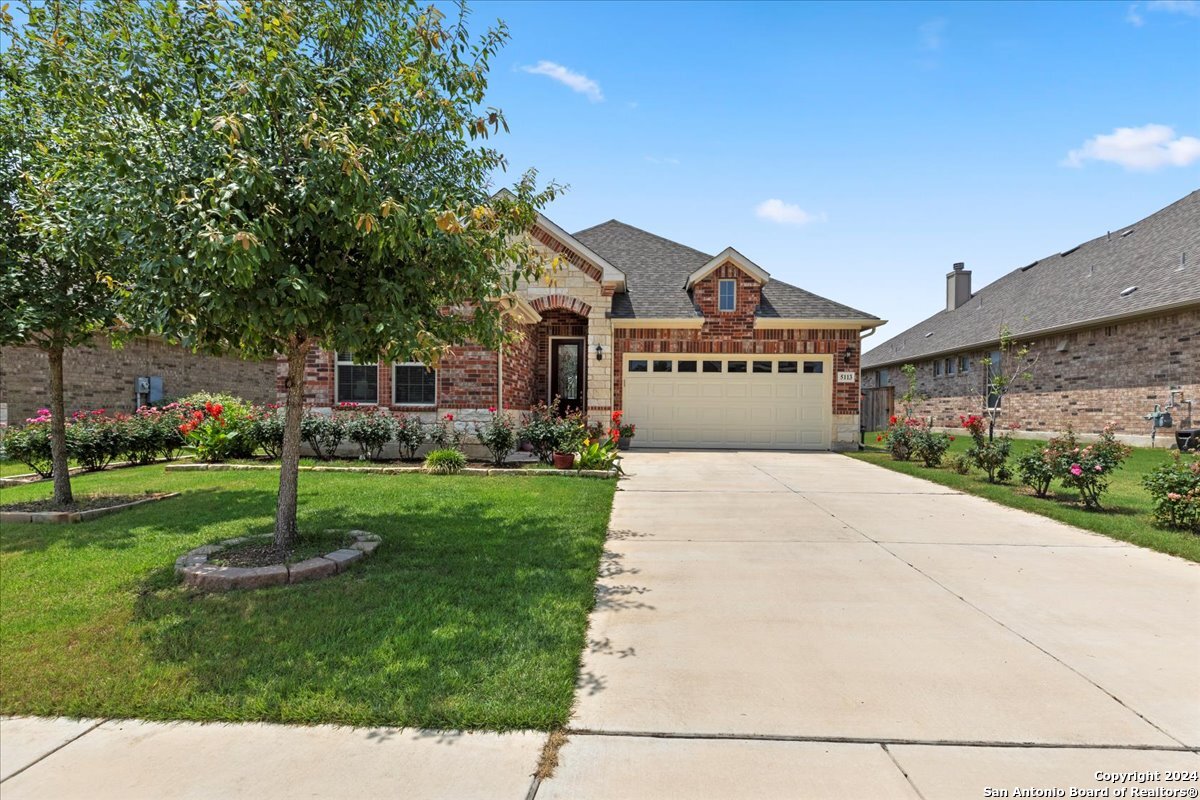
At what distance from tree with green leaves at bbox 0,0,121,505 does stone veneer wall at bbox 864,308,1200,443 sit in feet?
A: 69.0

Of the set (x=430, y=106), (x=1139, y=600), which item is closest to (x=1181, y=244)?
(x=1139, y=600)

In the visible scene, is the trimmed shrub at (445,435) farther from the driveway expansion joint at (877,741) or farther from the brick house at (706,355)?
the driveway expansion joint at (877,741)

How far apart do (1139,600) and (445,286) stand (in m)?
5.90

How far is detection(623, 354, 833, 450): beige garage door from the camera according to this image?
51.4ft

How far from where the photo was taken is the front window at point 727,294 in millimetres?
15484

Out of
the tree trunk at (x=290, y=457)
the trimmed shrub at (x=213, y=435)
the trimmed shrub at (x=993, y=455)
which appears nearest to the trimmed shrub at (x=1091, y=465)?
the trimmed shrub at (x=993, y=455)

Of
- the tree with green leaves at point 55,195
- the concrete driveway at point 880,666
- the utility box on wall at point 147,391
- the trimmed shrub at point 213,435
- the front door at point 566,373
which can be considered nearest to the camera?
the concrete driveway at point 880,666

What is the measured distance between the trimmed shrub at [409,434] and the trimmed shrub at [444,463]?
1434mm

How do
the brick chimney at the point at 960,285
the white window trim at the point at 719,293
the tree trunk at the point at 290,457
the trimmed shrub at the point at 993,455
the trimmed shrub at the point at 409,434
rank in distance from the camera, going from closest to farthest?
the tree trunk at the point at 290,457 → the trimmed shrub at the point at 993,455 → the trimmed shrub at the point at 409,434 → the white window trim at the point at 719,293 → the brick chimney at the point at 960,285

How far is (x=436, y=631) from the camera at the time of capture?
3.45 meters

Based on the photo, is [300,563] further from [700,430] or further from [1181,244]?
[1181,244]

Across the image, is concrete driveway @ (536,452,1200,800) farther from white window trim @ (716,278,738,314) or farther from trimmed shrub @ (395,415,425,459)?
white window trim @ (716,278,738,314)

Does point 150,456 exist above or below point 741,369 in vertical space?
below

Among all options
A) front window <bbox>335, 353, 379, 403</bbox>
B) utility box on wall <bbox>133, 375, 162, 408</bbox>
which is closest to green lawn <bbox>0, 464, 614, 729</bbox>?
front window <bbox>335, 353, 379, 403</bbox>
